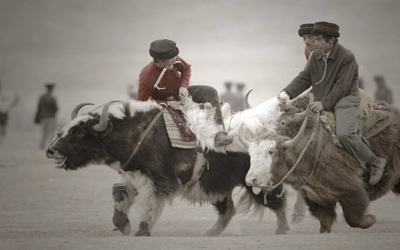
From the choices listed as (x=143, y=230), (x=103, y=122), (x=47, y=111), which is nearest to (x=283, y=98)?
(x=103, y=122)

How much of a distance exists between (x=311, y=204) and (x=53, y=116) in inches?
583

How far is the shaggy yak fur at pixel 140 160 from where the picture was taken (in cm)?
742

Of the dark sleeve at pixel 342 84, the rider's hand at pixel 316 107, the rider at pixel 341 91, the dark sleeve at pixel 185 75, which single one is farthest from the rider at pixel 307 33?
the dark sleeve at pixel 185 75

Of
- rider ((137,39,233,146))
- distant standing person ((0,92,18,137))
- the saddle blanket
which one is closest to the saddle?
rider ((137,39,233,146))

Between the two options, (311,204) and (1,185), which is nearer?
(311,204)

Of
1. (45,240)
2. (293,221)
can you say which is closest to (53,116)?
(293,221)

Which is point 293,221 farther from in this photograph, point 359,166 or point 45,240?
point 45,240

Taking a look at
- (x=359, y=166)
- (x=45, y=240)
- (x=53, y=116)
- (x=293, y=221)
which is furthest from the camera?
(x=53, y=116)

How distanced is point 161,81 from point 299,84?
59.0 inches

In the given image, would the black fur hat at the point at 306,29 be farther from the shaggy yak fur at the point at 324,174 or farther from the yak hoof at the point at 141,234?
the yak hoof at the point at 141,234

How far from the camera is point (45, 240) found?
271 inches

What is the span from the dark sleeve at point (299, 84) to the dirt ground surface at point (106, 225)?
152 centimetres

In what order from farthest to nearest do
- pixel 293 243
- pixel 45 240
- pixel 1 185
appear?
pixel 1 185
pixel 45 240
pixel 293 243

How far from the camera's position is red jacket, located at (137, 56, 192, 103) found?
26.1 feet
